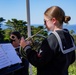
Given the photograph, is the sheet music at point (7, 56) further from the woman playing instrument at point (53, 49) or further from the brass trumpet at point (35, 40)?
Answer: the woman playing instrument at point (53, 49)

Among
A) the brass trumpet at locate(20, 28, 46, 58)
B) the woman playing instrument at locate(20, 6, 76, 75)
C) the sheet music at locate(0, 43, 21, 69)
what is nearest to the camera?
the woman playing instrument at locate(20, 6, 76, 75)

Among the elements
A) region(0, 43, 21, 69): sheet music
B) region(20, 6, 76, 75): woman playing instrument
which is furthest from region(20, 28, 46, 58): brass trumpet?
region(20, 6, 76, 75): woman playing instrument

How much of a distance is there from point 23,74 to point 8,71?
3.01 feet

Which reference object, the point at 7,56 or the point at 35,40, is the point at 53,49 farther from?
the point at 35,40

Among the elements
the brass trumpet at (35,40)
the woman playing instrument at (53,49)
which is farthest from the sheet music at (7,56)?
the woman playing instrument at (53,49)

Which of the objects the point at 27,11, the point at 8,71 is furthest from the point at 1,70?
the point at 27,11

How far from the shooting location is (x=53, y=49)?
92.9 inches

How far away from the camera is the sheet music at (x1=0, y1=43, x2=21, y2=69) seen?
99.8 inches

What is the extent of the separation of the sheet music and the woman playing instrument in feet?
0.69

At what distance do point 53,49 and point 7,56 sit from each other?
51 cm

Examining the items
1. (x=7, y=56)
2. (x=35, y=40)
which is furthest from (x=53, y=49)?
(x=35, y=40)

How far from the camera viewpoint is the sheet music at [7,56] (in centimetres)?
254

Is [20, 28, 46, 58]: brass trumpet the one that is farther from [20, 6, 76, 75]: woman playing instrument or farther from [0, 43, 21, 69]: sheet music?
[20, 6, 76, 75]: woman playing instrument

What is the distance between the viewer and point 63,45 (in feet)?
7.98
